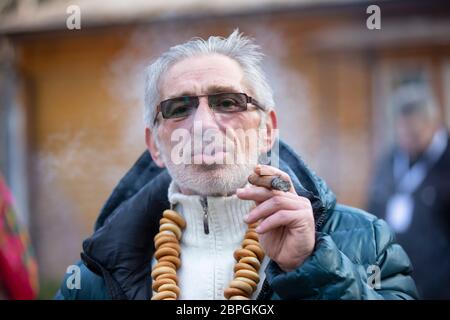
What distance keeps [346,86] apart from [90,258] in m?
1.67

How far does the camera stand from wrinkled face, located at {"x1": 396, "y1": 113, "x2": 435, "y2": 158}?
8.93ft

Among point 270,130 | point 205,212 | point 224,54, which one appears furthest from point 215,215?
point 224,54

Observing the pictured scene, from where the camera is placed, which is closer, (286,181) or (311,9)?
(286,181)

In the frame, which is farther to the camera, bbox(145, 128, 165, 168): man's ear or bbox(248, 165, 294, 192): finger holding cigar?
bbox(145, 128, 165, 168): man's ear

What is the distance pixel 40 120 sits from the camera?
228cm

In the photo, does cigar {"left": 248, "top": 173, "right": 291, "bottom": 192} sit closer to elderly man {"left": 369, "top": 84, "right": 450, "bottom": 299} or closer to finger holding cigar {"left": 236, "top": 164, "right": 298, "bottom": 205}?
finger holding cigar {"left": 236, "top": 164, "right": 298, "bottom": 205}

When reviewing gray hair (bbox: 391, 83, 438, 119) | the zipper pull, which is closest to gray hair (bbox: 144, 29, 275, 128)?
the zipper pull

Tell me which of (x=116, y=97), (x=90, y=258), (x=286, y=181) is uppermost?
(x=116, y=97)

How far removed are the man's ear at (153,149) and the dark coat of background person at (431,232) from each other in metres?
1.10

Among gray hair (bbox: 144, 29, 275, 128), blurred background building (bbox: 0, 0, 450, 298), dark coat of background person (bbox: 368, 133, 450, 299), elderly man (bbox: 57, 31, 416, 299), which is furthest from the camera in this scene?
dark coat of background person (bbox: 368, 133, 450, 299)

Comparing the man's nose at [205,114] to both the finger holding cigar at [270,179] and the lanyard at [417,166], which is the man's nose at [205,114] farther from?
the lanyard at [417,166]

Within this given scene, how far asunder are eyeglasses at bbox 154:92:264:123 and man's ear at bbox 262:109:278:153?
0.05 metres
